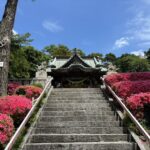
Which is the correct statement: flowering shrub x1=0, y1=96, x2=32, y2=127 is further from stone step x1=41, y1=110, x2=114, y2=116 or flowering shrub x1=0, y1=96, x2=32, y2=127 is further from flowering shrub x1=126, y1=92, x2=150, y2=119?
flowering shrub x1=126, y1=92, x2=150, y2=119

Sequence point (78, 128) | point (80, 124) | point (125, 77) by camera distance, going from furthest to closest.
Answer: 1. point (125, 77)
2. point (80, 124)
3. point (78, 128)

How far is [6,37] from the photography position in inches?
491

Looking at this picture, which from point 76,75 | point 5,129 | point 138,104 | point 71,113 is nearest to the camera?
point 5,129

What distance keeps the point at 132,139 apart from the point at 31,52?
111 feet

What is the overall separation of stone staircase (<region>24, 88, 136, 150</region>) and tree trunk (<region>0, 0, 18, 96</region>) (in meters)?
2.11

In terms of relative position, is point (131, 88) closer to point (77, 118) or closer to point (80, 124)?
point (77, 118)

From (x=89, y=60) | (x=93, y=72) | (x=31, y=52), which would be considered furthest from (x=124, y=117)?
(x=31, y=52)

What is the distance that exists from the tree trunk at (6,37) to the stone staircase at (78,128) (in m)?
2.11

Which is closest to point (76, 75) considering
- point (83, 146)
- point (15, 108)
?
point (15, 108)

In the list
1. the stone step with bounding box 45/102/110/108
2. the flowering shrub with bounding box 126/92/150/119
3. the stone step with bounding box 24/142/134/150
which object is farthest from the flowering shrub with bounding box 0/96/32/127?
the flowering shrub with bounding box 126/92/150/119

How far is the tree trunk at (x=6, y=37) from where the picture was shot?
39.3 ft

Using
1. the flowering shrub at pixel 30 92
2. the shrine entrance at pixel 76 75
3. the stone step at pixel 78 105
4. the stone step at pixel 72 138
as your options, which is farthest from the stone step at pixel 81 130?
the shrine entrance at pixel 76 75

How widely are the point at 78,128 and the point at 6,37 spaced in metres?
5.50

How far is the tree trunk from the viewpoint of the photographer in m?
12.0
